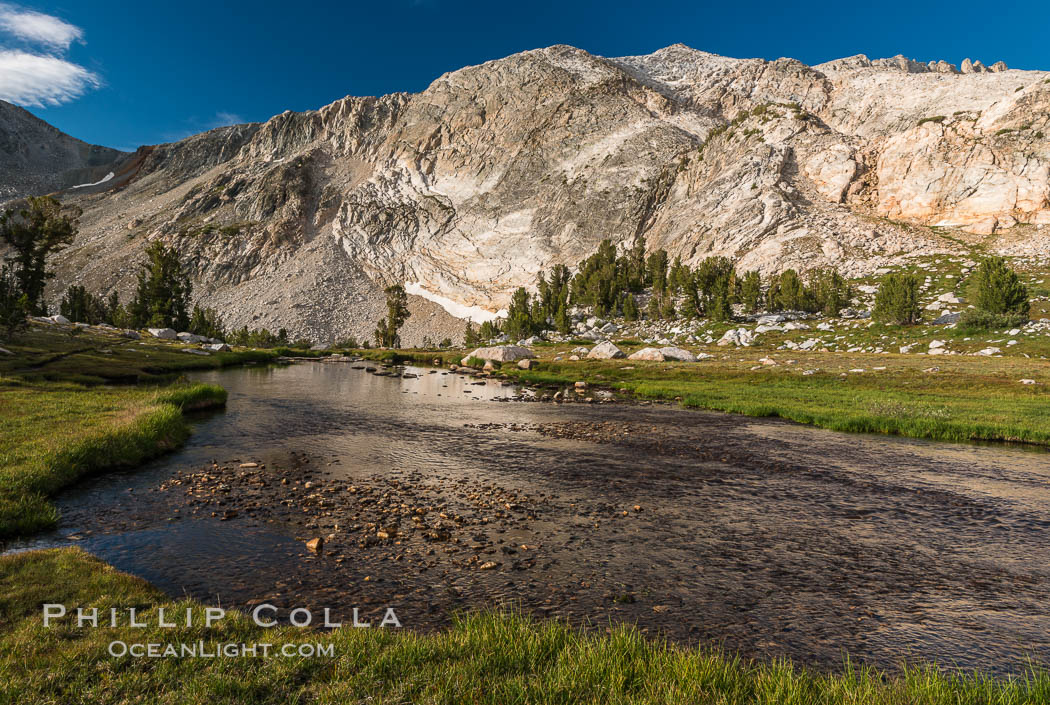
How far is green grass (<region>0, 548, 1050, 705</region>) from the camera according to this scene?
577 cm

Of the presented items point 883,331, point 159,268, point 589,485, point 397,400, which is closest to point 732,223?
point 883,331

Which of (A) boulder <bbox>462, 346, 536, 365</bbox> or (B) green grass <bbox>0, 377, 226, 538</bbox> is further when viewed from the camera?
(A) boulder <bbox>462, 346, 536, 365</bbox>

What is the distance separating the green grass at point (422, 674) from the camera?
5.77 meters

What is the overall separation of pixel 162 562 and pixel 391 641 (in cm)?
769

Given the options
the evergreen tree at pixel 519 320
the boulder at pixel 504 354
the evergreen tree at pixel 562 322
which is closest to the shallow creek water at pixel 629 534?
the boulder at pixel 504 354

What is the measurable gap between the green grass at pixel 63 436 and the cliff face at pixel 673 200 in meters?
127

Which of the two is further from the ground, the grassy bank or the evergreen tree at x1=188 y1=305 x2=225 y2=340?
the evergreen tree at x1=188 y1=305 x2=225 y2=340

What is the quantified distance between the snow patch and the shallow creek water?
426ft

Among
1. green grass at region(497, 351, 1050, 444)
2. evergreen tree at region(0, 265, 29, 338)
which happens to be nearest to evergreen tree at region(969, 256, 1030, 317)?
green grass at region(497, 351, 1050, 444)

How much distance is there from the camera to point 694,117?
19175cm

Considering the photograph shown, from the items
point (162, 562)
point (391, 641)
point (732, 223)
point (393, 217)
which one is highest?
point (393, 217)

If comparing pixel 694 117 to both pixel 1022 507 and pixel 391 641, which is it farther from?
pixel 391 641

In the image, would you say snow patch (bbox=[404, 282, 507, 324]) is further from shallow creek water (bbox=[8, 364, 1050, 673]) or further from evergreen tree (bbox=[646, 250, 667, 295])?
shallow creek water (bbox=[8, 364, 1050, 673])

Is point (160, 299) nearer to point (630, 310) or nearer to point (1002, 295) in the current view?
point (630, 310)
